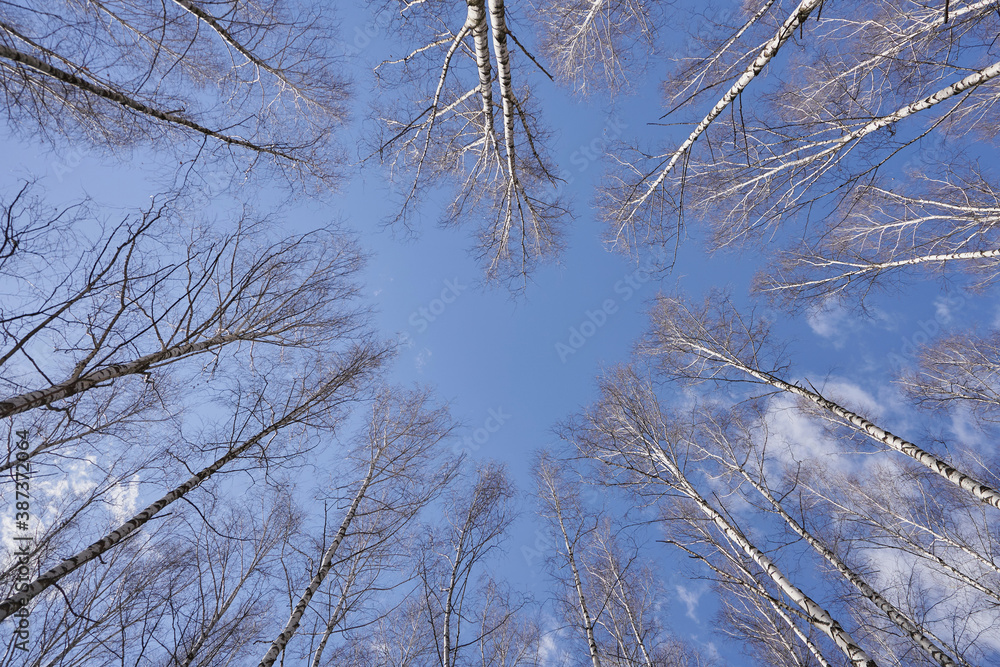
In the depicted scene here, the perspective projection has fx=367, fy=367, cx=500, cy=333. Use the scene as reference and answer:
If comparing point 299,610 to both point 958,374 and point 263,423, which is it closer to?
point 263,423

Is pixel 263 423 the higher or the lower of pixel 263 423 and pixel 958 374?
the higher

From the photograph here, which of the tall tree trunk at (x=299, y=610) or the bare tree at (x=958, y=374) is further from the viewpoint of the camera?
the bare tree at (x=958, y=374)

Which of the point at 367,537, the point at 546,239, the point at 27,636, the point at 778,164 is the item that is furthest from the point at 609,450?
the point at 27,636

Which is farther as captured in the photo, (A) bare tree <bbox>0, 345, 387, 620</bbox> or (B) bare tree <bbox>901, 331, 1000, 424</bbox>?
(B) bare tree <bbox>901, 331, 1000, 424</bbox>

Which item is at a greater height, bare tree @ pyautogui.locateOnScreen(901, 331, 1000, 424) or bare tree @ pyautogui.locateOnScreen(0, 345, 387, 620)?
bare tree @ pyautogui.locateOnScreen(0, 345, 387, 620)

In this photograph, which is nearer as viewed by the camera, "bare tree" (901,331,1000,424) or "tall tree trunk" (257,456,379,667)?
"tall tree trunk" (257,456,379,667)

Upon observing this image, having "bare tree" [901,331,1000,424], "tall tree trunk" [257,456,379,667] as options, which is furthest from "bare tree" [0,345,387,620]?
"bare tree" [901,331,1000,424]

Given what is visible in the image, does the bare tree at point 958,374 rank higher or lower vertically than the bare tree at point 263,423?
lower

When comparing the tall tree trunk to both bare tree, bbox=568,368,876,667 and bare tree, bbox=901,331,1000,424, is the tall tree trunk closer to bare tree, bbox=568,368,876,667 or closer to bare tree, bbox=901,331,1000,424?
bare tree, bbox=568,368,876,667

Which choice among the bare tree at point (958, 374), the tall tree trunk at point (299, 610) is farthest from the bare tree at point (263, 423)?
the bare tree at point (958, 374)

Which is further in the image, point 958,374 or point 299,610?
point 958,374

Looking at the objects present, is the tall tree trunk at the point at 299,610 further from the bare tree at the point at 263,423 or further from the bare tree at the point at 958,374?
the bare tree at the point at 958,374

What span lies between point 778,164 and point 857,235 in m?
3.75

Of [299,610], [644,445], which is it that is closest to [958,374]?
[644,445]
